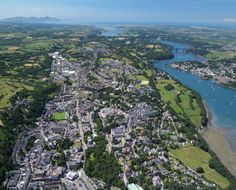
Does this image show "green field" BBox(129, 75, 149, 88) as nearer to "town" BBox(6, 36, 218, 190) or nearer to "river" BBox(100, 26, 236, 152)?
"town" BBox(6, 36, 218, 190)

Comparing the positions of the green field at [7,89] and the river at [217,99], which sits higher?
the green field at [7,89]

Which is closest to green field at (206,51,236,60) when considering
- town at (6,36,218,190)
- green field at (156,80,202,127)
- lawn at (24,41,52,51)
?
green field at (156,80,202,127)

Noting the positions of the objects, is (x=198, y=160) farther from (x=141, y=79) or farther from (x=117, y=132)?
(x=141, y=79)

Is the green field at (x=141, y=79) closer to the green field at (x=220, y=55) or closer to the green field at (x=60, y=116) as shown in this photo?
the green field at (x=60, y=116)

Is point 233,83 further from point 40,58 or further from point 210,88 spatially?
point 40,58

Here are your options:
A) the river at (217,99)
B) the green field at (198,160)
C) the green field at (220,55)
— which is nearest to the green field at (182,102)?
the river at (217,99)

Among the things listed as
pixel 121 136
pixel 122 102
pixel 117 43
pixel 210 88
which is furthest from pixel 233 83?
pixel 117 43
